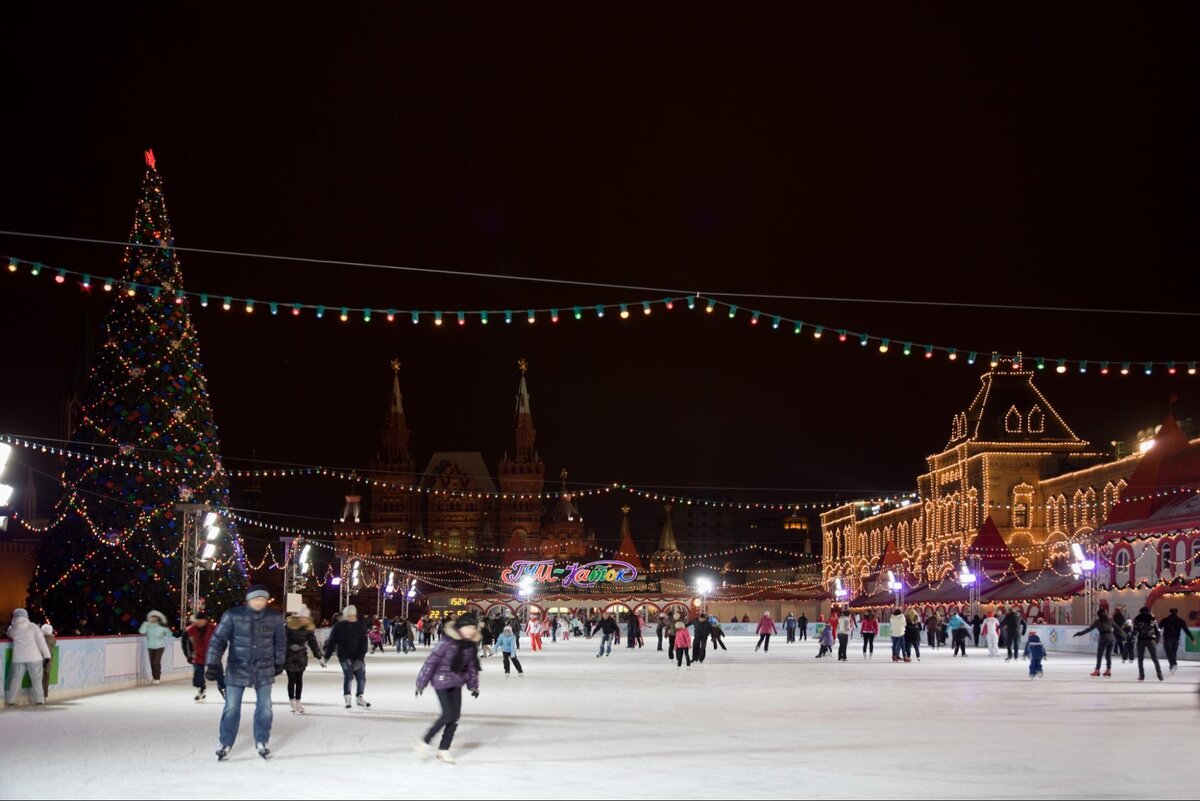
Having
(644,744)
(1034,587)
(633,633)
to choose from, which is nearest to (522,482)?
(633,633)

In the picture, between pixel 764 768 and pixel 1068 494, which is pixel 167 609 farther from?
pixel 1068 494

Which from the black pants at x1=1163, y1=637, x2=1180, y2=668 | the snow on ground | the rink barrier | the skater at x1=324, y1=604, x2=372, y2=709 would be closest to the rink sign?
the rink barrier

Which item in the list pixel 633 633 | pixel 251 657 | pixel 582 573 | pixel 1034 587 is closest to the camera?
pixel 251 657

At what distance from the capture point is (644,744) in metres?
12.9

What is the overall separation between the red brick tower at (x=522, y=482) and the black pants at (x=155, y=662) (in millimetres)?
136311

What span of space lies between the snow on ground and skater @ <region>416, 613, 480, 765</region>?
237mm

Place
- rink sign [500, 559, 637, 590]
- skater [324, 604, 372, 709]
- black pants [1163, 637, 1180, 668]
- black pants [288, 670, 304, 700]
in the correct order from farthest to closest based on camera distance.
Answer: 1. rink sign [500, 559, 637, 590]
2. black pants [1163, 637, 1180, 668]
3. black pants [288, 670, 304, 700]
4. skater [324, 604, 372, 709]

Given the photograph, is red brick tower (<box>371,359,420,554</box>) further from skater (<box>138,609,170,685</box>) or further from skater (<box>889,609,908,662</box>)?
skater (<box>138,609,170,685</box>)

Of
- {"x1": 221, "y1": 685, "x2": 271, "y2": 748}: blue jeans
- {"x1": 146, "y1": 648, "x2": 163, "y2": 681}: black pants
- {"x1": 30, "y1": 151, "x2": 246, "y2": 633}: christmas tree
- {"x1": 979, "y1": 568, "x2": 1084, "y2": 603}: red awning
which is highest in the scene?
{"x1": 30, "y1": 151, "x2": 246, "y2": 633}: christmas tree

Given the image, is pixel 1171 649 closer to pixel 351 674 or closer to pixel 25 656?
pixel 351 674

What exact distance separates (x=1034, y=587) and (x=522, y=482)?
12122 centimetres

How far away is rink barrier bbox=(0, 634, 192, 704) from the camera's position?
20.6 metres

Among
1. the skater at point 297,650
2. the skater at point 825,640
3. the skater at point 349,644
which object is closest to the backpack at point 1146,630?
the skater at point 825,640

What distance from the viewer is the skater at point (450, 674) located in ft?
37.4
